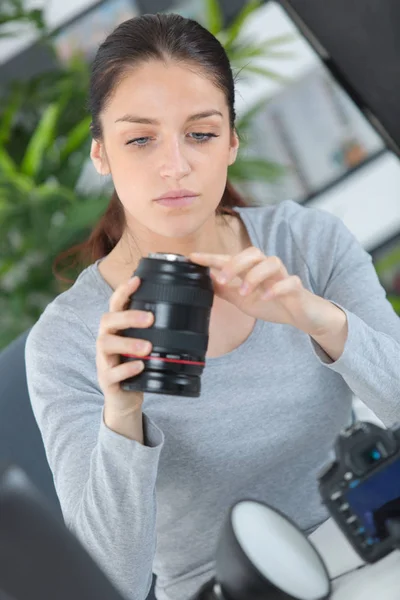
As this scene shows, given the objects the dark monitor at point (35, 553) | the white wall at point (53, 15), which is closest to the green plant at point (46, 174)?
the white wall at point (53, 15)

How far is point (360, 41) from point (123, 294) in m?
0.46

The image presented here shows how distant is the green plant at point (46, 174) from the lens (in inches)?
75.6

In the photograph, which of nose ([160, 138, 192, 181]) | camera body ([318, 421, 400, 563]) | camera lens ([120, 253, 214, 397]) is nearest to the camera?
camera body ([318, 421, 400, 563])

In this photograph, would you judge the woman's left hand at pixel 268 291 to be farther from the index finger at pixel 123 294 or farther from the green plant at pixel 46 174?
the green plant at pixel 46 174

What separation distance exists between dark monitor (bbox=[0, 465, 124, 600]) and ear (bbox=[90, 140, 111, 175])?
684 mm

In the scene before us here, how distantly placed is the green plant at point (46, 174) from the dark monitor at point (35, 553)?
1.40 metres

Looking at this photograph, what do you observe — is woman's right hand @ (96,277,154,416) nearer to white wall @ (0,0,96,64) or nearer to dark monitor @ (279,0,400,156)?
dark monitor @ (279,0,400,156)

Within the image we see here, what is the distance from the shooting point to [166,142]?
3.15 feet

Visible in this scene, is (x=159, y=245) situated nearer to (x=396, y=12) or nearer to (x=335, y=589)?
(x=396, y=12)

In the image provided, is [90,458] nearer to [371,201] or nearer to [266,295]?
[266,295]

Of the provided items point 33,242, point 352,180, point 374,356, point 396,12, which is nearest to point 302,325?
point 374,356

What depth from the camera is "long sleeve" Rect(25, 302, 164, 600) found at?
87 centimetres

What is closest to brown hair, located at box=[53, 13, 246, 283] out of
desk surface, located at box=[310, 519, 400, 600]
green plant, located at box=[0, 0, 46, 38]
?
desk surface, located at box=[310, 519, 400, 600]

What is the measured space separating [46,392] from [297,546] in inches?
18.9
